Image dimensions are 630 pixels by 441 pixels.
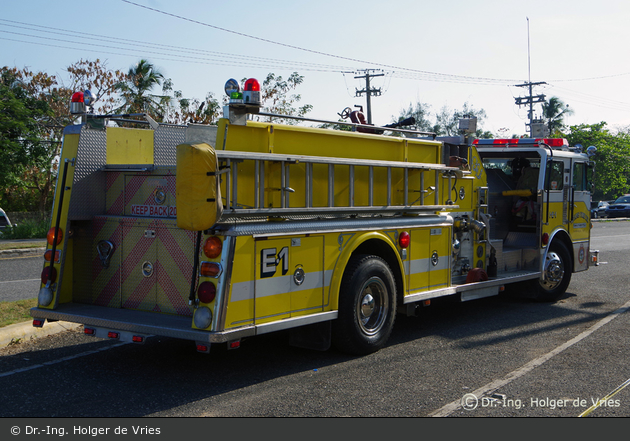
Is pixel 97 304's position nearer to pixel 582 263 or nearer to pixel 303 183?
pixel 303 183

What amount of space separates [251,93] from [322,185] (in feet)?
4.02

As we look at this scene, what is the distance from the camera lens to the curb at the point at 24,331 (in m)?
6.39

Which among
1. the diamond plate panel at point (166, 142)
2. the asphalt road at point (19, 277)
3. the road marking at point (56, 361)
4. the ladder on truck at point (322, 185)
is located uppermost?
the diamond plate panel at point (166, 142)

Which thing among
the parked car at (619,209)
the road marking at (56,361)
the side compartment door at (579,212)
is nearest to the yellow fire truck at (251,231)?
the road marking at (56,361)

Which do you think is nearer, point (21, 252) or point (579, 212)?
point (579, 212)

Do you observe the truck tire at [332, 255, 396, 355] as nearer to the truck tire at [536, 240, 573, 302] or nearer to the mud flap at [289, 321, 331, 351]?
the mud flap at [289, 321, 331, 351]

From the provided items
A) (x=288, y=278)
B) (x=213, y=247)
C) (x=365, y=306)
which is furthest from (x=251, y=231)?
(x=365, y=306)

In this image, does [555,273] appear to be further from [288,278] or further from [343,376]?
[288,278]

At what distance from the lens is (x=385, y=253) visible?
21.7ft

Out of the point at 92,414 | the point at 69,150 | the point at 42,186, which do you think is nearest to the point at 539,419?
the point at 92,414

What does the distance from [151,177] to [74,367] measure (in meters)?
1.98

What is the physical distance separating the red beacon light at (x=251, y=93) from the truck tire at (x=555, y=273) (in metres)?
5.95

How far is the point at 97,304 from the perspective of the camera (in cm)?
619

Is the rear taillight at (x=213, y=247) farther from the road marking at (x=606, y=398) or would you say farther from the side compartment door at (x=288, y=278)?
the road marking at (x=606, y=398)
